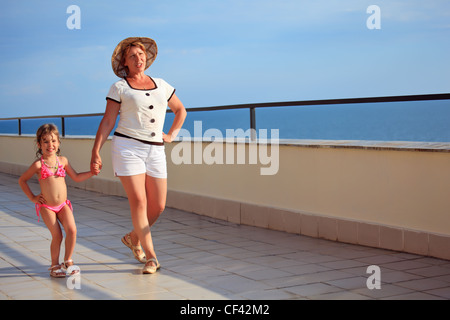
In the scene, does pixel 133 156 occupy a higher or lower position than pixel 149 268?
higher

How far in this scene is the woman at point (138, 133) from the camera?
4.69m

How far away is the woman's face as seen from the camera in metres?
4.79

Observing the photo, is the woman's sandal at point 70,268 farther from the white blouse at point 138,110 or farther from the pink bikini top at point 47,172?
the white blouse at point 138,110

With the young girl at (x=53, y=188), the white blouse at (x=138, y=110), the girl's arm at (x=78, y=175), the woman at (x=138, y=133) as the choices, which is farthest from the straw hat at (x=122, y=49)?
the girl's arm at (x=78, y=175)

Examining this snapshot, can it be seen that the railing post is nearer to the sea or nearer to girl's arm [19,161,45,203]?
the sea

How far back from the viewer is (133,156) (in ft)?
15.4

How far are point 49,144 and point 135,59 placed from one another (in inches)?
36.2

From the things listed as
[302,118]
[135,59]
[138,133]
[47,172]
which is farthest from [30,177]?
[302,118]

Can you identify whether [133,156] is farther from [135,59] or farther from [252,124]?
[252,124]

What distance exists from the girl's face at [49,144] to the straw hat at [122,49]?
0.73 meters

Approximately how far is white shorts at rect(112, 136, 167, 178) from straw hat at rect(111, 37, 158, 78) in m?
0.56

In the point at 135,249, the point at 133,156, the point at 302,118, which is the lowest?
the point at 135,249

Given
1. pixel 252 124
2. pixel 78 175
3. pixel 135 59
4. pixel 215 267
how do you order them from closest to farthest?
1. pixel 78 175
2. pixel 135 59
3. pixel 215 267
4. pixel 252 124

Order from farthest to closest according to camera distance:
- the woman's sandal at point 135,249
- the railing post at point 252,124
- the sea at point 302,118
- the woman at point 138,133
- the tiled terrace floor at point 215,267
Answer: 1. the railing post at point 252,124
2. the sea at point 302,118
3. the woman's sandal at point 135,249
4. the woman at point 138,133
5. the tiled terrace floor at point 215,267
